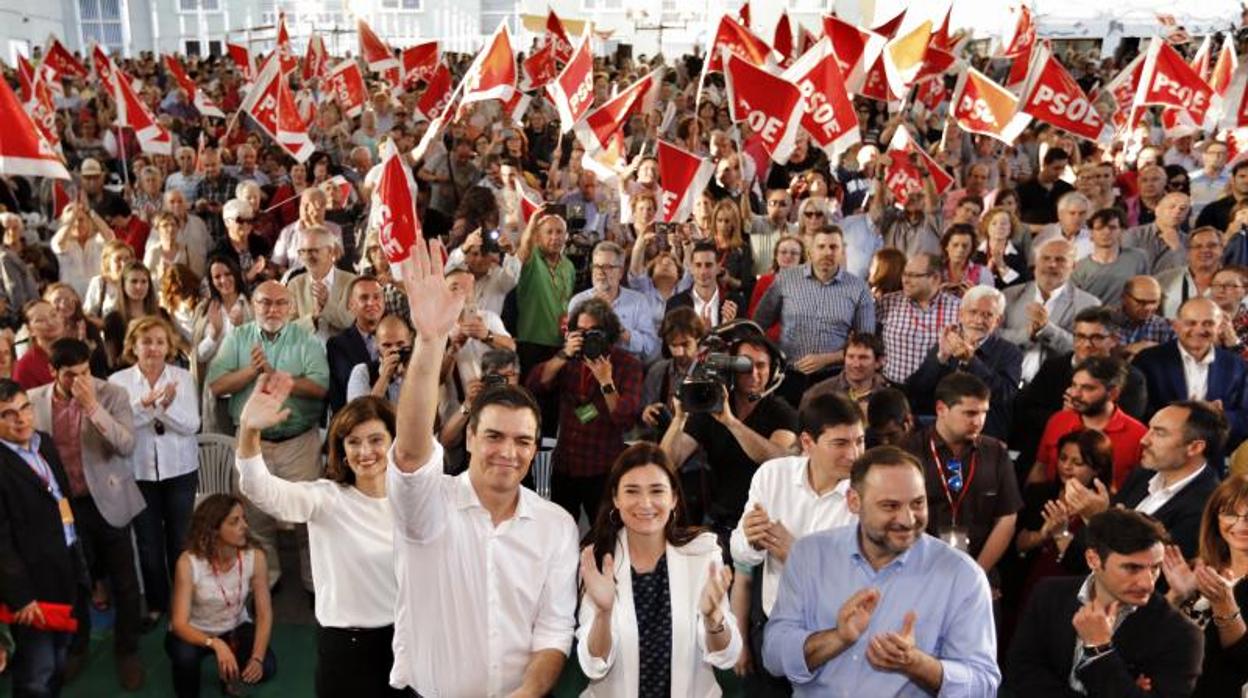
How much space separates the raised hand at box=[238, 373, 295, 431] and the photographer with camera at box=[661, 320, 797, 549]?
61.9 inches

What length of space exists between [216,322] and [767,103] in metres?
3.98

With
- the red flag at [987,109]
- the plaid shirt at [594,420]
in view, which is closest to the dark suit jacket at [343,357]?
the plaid shirt at [594,420]

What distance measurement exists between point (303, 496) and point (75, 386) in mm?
1668

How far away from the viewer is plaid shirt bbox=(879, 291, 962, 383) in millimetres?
5621

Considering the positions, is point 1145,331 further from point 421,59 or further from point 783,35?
point 421,59

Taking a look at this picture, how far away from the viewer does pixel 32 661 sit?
3988 mm

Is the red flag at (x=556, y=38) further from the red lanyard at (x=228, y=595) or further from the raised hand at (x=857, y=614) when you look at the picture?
the raised hand at (x=857, y=614)

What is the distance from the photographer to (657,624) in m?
3.02

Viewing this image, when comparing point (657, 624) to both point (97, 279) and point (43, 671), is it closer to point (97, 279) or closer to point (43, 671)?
point (43, 671)

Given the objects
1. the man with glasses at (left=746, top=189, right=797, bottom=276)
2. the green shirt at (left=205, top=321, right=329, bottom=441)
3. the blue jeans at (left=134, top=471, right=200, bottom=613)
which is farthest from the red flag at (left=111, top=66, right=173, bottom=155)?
the man with glasses at (left=746, top=189, right=797, bottom=276)

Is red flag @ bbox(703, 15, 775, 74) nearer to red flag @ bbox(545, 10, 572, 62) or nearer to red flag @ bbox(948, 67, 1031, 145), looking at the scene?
red flag @ bbox(948, 67, 1031, 145)

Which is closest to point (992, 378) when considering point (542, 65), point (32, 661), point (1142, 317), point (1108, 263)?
point (1142, 317)

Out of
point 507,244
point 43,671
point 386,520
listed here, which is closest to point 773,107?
point 507,244

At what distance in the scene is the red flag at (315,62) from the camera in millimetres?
13258
